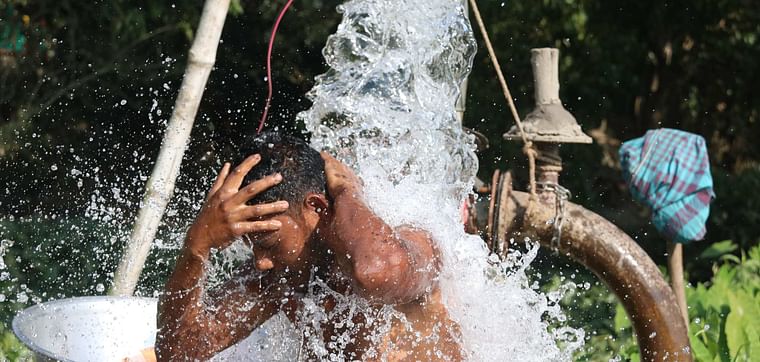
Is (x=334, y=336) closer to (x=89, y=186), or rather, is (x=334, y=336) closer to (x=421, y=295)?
(x=421, y=295)

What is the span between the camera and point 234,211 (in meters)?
2.29

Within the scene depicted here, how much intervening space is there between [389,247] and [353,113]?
1.43 meters

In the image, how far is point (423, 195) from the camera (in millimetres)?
2965

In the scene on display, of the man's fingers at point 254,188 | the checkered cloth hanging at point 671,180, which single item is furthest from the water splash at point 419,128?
the checkered cloth hanging at point 671,180

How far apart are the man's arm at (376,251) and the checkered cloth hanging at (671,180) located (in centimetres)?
200

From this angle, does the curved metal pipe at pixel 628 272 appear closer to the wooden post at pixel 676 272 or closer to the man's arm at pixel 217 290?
the wooden post at pixel 676 272

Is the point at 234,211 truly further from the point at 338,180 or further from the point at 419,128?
the point at 419,128

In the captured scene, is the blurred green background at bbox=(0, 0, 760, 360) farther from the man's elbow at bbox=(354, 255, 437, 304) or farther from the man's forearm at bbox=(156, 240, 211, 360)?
the man's elbow at bbox=(354, 255, 437, 304)

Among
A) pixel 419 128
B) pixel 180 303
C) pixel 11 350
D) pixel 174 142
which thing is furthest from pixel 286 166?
pixel 11 350

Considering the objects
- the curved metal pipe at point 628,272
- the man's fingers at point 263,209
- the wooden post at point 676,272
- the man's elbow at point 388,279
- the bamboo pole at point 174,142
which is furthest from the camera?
the wooden post at point 676,272

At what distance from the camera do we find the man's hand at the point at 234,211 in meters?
2.28

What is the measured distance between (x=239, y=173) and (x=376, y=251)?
15.8 inches

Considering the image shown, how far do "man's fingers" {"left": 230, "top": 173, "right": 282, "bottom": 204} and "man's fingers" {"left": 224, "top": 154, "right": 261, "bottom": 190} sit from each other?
1.6 inches

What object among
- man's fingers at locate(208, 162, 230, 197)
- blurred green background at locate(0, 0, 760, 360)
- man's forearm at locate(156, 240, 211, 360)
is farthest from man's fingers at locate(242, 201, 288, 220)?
blurred green background at locate(0, 0, 760, 360)
